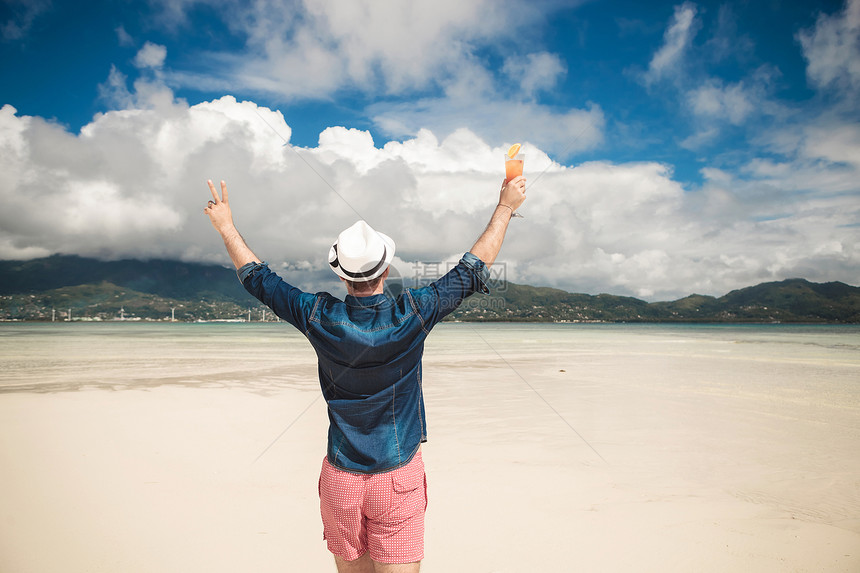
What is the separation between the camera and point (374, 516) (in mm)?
2096

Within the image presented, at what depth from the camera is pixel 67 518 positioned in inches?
196

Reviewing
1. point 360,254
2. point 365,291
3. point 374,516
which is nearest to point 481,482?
point 374,516

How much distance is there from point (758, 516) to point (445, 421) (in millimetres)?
5278

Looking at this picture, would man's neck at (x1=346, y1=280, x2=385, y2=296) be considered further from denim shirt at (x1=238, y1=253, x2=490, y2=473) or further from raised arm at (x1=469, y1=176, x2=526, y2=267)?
raised arm at (x1=469, y1=176, x2=526, y2=267)

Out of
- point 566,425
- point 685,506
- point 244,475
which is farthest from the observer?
point 566,425

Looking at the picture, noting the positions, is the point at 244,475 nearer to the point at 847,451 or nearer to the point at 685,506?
the point at 685,506

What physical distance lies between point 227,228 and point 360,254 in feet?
3.02

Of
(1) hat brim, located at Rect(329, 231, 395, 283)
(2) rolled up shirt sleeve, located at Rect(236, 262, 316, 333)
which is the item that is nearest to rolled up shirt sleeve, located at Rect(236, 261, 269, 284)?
(2) rolled up shirt sleeve, located at Rect(236, 262, 316, 333)

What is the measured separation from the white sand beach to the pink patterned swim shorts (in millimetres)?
2418

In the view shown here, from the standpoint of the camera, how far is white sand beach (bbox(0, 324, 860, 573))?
434 centimetres

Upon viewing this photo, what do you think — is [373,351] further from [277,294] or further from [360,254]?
[277,294]

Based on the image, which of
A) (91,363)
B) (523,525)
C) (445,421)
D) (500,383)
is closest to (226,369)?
(91,363)

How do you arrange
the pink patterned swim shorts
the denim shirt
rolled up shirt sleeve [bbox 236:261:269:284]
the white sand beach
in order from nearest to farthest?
the denim shirt, the pink patterned swim shorts, rolled up shirt sleeve [bbox 236:261:269:284], the white sand beach

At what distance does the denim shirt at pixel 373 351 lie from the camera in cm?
196
